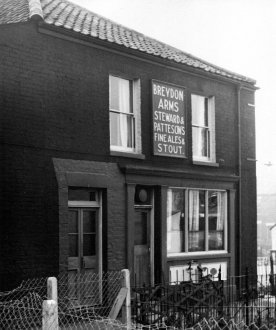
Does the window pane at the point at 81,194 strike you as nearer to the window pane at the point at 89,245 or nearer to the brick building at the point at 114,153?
the brick building at the point at 114,153

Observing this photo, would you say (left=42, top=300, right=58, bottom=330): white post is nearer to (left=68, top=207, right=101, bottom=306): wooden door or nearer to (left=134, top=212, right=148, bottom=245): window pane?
(left=68, top=207, right=101, bottom=306): wooden door

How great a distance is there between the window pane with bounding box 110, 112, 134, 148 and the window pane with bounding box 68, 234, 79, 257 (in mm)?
2490

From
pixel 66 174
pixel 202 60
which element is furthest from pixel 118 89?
pixel 202 60

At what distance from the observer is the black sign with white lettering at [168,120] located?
609 inches

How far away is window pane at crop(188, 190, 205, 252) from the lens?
1666 cm

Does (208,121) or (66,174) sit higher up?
(208,121)

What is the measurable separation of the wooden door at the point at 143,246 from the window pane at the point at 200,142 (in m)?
2.57

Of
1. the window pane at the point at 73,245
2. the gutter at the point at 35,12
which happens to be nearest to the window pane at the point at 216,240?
the window pane at the point at 73,245

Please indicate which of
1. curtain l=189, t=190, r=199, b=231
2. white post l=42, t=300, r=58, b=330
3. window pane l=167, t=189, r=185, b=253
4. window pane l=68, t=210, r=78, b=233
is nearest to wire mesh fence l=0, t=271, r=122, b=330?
window pane l=68, t=210, r=78, b=233

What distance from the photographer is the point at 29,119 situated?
12570 mm

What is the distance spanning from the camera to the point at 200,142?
56.5ft

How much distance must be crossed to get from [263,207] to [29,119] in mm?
81882

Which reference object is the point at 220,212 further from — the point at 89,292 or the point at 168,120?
the point at 89,292

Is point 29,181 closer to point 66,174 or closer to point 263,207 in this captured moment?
point 66,174
